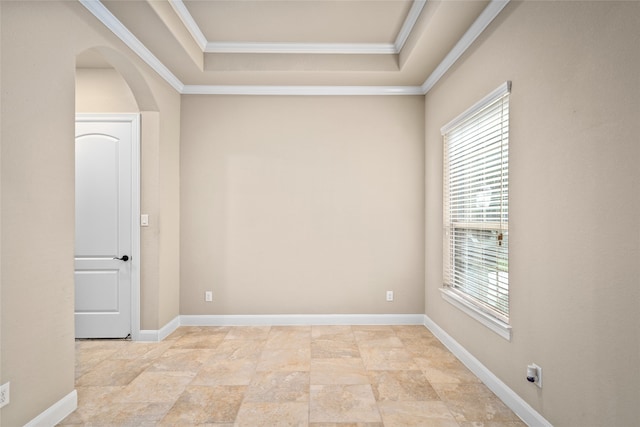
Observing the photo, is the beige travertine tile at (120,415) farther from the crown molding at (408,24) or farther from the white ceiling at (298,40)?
the crown molding at (408,24)

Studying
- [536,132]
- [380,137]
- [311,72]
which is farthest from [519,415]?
[311,72]

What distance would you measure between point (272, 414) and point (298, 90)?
3.30m

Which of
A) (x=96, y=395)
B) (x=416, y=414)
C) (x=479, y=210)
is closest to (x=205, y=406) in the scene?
(x=96, y=395)

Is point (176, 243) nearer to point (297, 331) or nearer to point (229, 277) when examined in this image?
point (229, 277)

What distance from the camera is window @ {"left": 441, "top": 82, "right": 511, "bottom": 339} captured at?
8.03ft

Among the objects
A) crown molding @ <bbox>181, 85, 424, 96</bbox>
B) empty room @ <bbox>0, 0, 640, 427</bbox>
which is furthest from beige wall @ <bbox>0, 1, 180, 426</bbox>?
crown molding @ <bbox>181, 85, 424, 96</bbox>

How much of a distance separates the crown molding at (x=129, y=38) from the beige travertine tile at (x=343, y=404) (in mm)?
3181

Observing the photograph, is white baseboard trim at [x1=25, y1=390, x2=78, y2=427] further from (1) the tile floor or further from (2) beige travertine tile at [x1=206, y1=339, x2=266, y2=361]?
(2) beige travertine tile at [x1=206, y1=339, x2=266, y2=361]

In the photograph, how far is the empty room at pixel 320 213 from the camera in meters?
1.77

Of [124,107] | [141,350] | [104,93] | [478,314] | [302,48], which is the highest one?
[302,48]

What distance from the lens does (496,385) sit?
2488mm

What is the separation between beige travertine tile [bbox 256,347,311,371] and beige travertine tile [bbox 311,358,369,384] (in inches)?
4.0

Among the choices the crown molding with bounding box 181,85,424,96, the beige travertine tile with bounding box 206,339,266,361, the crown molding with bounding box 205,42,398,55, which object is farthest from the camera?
the crown molding with bounding box 181,85,424,96

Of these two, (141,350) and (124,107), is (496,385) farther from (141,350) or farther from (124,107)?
(124,107)
